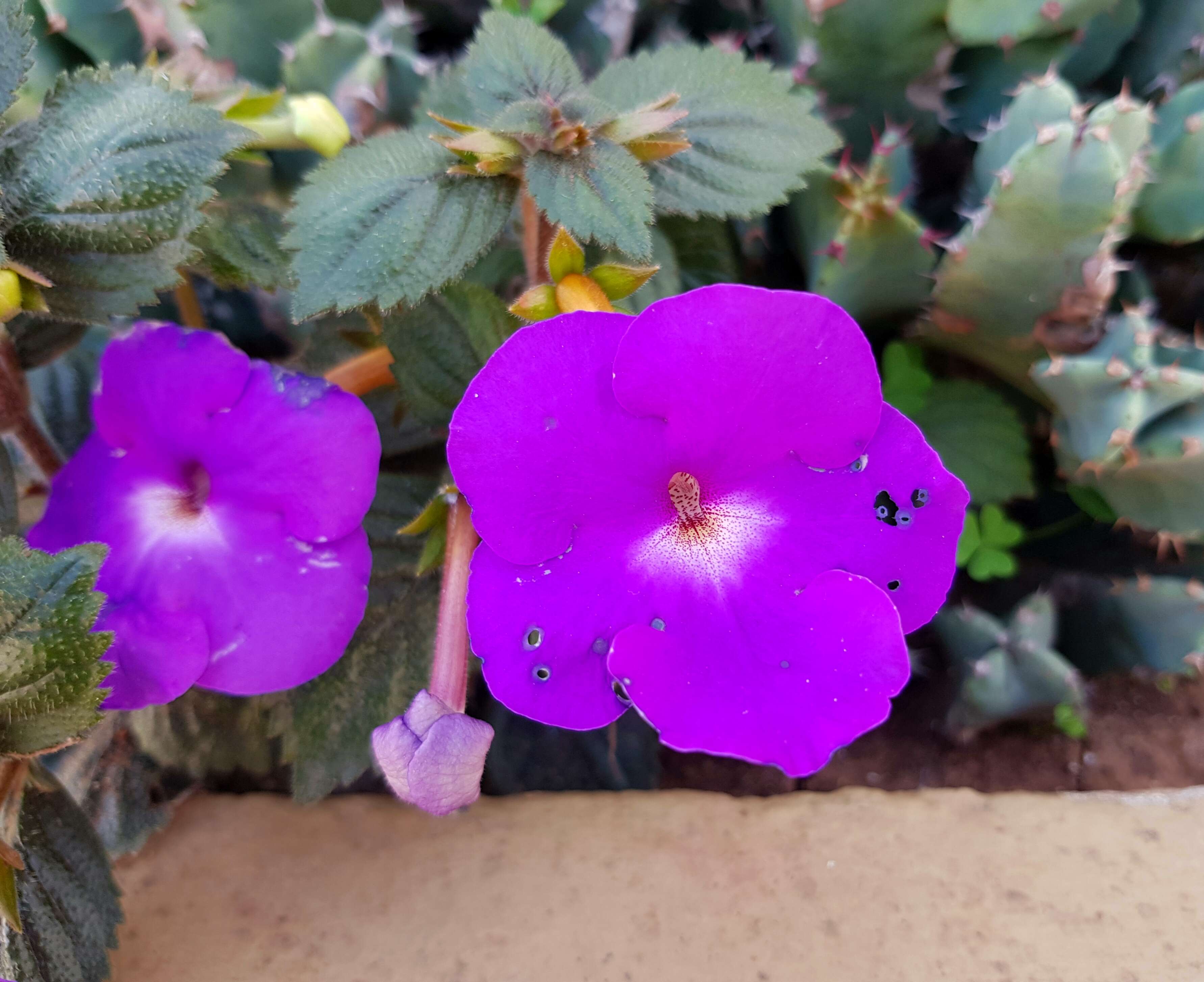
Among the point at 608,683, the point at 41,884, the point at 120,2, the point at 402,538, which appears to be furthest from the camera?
the point at 120,2

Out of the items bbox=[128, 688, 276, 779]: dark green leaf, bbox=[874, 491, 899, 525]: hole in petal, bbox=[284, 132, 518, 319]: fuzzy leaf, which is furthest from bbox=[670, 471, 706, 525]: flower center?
bbox=[128, 688, 276, 779]: dark green leaf

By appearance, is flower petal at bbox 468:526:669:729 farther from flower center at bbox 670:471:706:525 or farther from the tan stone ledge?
the tan stone ledge

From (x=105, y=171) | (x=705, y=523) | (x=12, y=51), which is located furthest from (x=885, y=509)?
(x=12, y=51)

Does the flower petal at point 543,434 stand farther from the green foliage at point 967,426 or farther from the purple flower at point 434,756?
the green foliage at point 967,426

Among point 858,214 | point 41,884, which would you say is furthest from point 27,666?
point 858,214

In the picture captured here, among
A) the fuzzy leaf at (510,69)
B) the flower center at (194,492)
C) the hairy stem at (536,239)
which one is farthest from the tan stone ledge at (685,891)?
the fuzzy leaf at (510,69)

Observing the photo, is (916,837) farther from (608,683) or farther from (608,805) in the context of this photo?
(608,683)
